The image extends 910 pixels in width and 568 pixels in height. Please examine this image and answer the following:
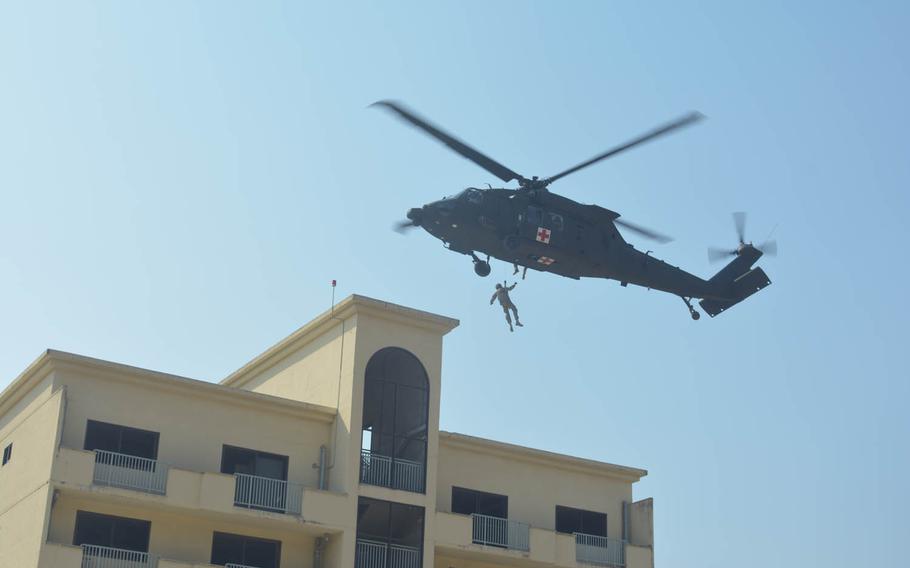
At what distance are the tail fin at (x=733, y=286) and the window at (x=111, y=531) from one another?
2173 centimetres

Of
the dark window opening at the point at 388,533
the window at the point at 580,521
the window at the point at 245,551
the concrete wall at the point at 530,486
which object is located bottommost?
the window at the point at 245,551

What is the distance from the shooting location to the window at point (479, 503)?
42562 millimetres

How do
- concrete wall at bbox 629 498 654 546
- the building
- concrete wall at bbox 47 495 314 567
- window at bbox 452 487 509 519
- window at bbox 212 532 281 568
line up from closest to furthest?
concrete wall at bbox 47 495 314 567 → the building → window at bbox 212 532 281 568 → window at bbox 452 487 509 519 → concrete wall at bbox 629 498 654 546

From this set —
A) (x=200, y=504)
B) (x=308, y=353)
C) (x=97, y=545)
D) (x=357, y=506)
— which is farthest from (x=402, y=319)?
(x=97, y=545)

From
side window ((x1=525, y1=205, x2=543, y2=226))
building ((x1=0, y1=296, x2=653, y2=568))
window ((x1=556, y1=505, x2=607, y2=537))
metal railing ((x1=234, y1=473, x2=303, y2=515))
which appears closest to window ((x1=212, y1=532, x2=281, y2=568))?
building ((x1=0, y1=296, x2=653, y2=568))

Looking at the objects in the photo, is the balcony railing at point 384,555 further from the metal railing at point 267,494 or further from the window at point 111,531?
the window at point 111,531

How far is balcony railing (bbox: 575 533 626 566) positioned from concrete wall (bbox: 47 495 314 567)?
9538mm

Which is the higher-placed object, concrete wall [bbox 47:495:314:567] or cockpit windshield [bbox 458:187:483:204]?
cockpit windshield [bbox 458:187:483:204]

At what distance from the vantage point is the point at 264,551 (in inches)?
1523

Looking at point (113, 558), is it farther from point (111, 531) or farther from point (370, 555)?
point (370, 555)

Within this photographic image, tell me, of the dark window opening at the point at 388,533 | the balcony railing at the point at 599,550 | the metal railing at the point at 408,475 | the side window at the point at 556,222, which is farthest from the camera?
the balcony railing at the point at 599,550

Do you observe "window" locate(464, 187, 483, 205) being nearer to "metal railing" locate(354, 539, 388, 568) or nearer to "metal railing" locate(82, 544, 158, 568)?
"metal railing" locate(354, 539, 388, 568)

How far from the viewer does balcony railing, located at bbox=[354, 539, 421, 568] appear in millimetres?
38844

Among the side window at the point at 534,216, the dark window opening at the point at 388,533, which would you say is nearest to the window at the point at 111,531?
the dark window opening at the point at 388,533
